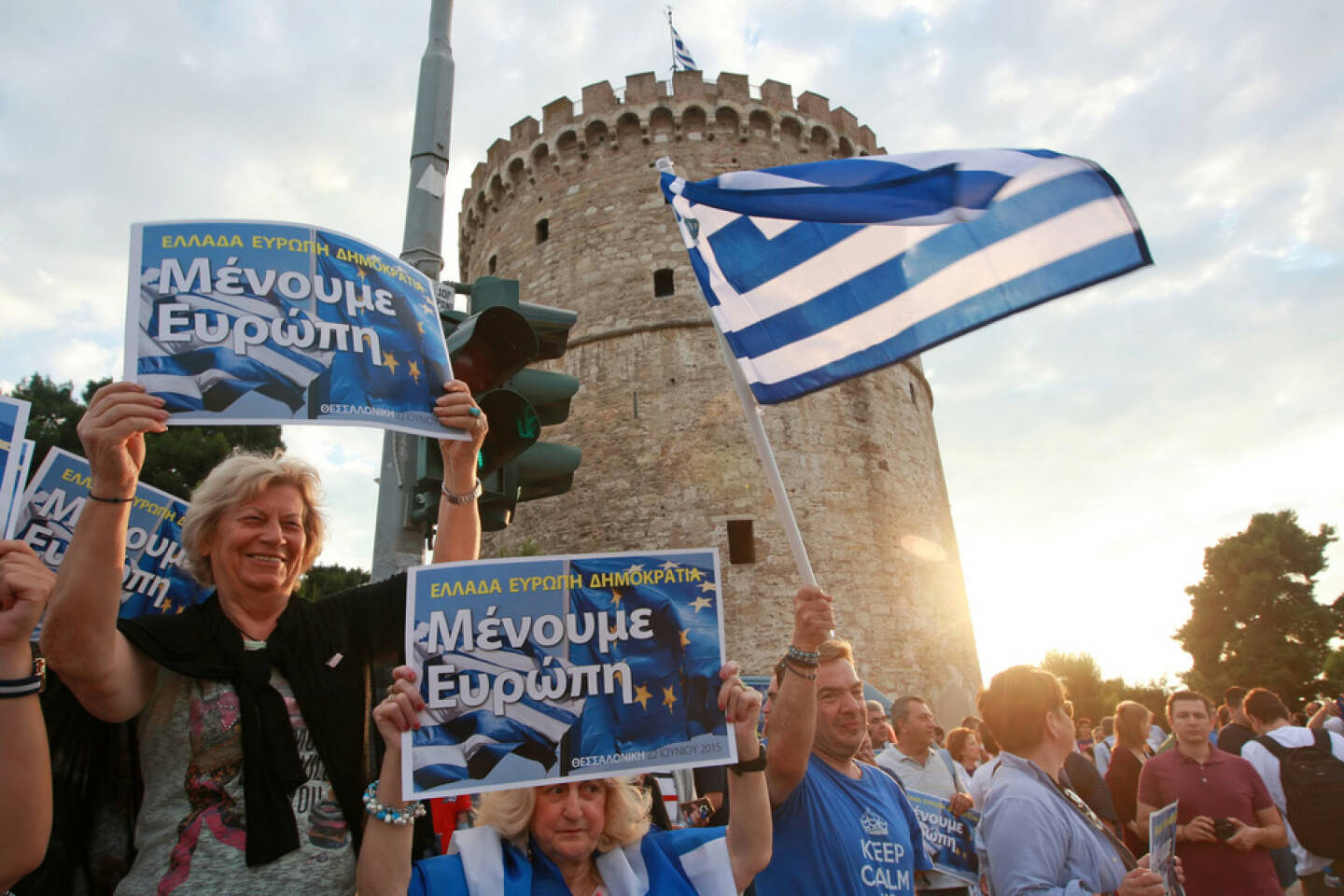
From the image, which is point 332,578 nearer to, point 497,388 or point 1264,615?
point 497,388

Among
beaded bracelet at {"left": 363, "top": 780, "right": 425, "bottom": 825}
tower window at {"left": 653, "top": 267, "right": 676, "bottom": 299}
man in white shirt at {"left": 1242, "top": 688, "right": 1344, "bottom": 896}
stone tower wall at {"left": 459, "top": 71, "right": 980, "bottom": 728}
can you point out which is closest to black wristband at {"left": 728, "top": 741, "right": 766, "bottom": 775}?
beaded bracelet at {"left": 363, "top": 780, "right": 425, "bottom": 825}

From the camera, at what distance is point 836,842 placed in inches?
106

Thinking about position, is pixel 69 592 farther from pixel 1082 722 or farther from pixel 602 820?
pixel 1082 722

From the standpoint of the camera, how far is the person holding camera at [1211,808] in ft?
13.4

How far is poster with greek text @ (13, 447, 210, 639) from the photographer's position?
258 cm

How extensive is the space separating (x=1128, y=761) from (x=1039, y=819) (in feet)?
→ 12.4

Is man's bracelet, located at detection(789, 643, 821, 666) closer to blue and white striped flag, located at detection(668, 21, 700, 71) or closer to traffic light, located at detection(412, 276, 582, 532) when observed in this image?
traffic light, located at detection(412, 276, 582, 532)

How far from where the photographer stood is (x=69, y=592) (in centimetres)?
174

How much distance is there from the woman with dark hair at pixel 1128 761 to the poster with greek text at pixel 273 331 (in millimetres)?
5284

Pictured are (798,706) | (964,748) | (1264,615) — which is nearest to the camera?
(798,706)

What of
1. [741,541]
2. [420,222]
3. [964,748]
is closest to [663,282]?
[741,541]

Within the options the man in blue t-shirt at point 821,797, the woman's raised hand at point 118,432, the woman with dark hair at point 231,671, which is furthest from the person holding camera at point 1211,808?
the woman's raised hand at point 118,432

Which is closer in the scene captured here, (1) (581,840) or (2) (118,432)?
(2) (118,432)

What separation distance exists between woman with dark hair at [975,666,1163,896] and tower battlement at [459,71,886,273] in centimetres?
1665
